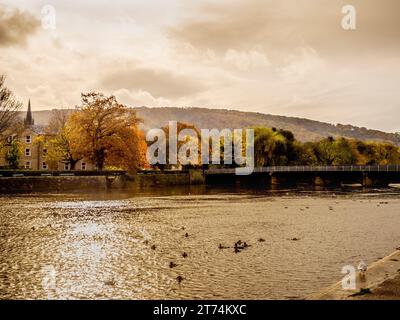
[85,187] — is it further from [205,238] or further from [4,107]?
[205,238]

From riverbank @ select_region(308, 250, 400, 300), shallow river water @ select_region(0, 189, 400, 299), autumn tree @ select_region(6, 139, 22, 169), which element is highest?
autumn tree @ select_region(6, 139, 22, 169)

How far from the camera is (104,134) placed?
3317 inches

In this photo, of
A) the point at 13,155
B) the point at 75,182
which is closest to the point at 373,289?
the point at 75,182

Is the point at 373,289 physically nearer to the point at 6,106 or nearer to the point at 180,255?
the point at 180,255

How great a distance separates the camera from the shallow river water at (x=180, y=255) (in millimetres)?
12953

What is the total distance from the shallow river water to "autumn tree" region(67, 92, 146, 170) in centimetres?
5226

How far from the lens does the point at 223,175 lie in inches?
4628

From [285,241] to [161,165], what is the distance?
323 ft

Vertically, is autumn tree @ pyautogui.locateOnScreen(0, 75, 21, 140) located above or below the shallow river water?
above

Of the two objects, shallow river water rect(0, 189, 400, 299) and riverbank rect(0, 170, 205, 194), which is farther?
riverbank rect(0, 170, 205, 194)

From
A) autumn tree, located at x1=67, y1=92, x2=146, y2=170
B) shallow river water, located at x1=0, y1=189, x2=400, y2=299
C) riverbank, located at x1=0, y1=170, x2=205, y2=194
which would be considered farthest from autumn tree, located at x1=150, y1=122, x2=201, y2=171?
shallow river water, located at x1=0, y1=189, x2=400, y2=299

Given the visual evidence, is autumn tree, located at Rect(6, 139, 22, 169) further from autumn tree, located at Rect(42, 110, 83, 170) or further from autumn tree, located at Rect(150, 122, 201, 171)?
autumn tree, located at Rect(150, 122, 201, 171)

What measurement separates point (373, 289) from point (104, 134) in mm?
77121

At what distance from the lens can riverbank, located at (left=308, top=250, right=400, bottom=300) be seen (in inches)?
388
